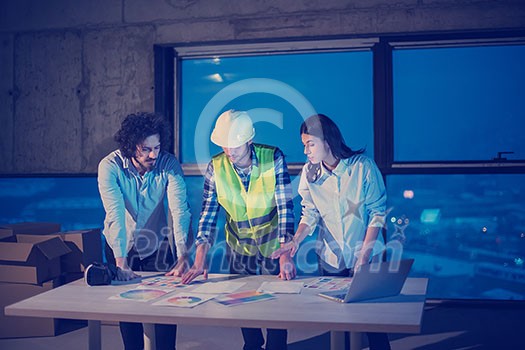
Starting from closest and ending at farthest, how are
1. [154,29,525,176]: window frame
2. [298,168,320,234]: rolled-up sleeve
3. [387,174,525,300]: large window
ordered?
[298,168,320,234]: rolled-up sleeve → [154,29,525,176]: window frame → [387,174,525,300]: large window

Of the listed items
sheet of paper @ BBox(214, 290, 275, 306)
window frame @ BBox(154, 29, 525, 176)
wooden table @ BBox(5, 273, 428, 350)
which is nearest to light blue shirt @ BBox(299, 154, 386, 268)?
wooden table @ BBox(5, 273, 428, 350)

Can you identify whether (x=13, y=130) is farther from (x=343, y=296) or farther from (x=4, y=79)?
(x=343, y=296)

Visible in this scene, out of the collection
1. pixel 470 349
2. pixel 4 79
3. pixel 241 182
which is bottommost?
pixel 470 349

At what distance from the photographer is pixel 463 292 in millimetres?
4691

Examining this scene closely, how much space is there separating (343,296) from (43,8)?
388cm

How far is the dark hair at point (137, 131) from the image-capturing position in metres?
2.88

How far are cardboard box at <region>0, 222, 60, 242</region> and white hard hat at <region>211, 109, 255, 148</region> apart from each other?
189cm

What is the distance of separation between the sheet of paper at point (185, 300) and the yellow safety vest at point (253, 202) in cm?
64

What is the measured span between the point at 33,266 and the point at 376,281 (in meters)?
2.51

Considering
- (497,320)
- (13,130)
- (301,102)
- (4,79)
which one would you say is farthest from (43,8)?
(497,320)

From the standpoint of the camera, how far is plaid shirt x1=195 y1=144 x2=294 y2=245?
9.35 feet

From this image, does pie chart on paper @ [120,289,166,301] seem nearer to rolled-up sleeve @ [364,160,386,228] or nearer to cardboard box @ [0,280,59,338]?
rolled-up sleeve @ [364,160,386,228]

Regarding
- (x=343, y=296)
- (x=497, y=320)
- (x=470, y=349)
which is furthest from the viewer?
(x=497, y=320)

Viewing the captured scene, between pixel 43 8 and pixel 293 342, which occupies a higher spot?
pixel 43 8
